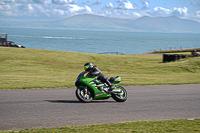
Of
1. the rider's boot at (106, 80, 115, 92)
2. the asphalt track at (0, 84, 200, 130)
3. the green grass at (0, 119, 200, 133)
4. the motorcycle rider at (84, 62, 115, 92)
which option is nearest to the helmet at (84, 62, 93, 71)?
the motorcycle rider at (84, 62, 115, 92)

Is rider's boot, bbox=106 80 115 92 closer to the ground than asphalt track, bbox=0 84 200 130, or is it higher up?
higher up

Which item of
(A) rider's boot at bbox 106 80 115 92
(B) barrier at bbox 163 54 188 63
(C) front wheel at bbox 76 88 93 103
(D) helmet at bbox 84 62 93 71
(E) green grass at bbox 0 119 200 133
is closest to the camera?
(E) green grass at bbox 0 119 200 133

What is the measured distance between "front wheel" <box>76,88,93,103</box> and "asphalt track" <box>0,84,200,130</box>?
0.84ft

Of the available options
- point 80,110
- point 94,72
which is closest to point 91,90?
point 94,72

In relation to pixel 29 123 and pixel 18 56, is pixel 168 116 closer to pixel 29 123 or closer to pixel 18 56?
pixel 29 123

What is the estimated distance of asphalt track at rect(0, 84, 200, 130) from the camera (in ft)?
28.6

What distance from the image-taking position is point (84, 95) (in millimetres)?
12008

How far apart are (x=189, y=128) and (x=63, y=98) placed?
6726mm

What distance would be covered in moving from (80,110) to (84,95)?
1.62 m

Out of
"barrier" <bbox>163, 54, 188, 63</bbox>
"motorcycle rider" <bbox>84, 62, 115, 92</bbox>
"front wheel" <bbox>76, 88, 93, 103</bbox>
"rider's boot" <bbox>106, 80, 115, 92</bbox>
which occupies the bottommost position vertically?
"front wheel" <bbox>76, 88, 93, 103</bbox>

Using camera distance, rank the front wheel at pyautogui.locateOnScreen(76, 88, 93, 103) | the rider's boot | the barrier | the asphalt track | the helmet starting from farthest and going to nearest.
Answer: the barrier
the rider's boot
the front wheel at pyautogui.locateOnScreen(76, 88, 93, 103)
the helmet
the asphalt track

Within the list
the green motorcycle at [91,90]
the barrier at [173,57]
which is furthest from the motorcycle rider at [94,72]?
the barrier at [173,57]

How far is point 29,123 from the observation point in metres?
8.31

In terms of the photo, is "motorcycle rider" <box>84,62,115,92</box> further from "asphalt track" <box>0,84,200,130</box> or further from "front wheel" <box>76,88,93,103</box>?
"asphalt track" <box>0,84,200,130</box>
